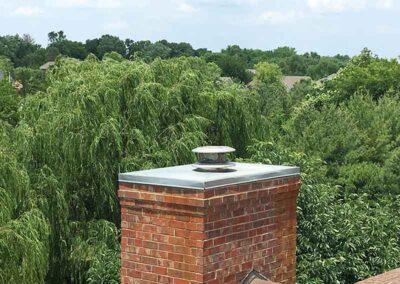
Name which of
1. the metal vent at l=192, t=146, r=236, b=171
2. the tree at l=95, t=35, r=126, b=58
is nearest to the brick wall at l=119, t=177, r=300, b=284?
the metal vent at l=192, t=146, r=236, b=171

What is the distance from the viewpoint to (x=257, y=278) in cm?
477

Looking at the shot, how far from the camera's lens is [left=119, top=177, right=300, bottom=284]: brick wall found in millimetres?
4379

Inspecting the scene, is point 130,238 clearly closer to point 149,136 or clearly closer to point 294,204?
point 294,204

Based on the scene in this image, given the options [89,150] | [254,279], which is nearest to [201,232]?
[254,279]

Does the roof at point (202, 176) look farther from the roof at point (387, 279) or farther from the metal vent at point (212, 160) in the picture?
the roof at point (387, 279)

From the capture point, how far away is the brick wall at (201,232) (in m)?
4.38

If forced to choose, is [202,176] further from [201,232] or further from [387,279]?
[387,279]

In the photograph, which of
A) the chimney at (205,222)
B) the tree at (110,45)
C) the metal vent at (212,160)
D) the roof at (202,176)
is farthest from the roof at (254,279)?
the tree at (110,45)

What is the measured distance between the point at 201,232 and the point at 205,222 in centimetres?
7

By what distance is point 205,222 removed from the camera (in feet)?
14.3

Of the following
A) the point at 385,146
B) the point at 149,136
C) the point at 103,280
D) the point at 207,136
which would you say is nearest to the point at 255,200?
the point at 103,280

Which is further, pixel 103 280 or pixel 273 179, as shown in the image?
pixel 103 280

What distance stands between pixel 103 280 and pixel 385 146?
52.8ft

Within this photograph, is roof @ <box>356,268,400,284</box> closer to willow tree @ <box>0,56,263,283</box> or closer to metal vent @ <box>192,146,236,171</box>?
metal vent @ <box>192,146,236,171</box>
